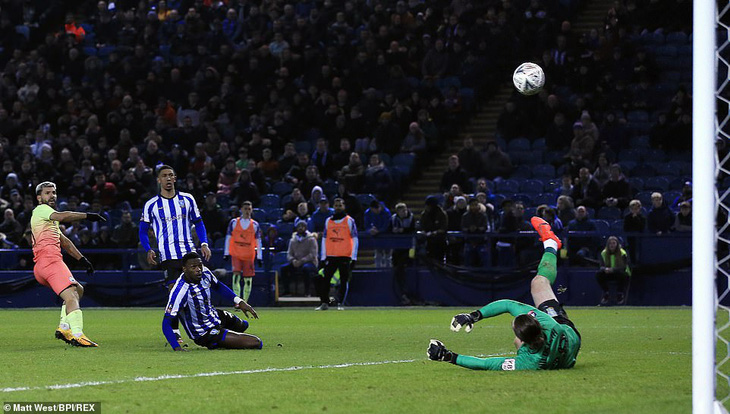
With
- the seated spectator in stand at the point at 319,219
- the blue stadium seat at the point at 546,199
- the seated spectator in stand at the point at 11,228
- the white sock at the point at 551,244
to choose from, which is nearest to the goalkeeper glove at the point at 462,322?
the white sock at the point at 551,244

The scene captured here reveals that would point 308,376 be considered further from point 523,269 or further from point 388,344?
point 523,269

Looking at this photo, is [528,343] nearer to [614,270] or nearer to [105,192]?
[614,270]

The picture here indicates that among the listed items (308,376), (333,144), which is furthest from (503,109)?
(308,376)

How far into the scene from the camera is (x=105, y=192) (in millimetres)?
24422

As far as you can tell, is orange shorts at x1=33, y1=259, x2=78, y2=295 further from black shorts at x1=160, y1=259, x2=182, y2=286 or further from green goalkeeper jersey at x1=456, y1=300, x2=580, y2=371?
green goalkeeper jersey at x1=456, y1=300, x2=580, y2=371

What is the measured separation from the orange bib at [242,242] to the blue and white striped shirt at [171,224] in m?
7.20

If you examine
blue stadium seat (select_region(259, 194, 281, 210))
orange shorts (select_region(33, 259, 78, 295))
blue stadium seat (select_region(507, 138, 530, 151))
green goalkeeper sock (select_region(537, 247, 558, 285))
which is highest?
blue stadium seat (select_region(507, 138, 530, 151))

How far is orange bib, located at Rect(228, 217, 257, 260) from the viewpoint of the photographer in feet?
68.1

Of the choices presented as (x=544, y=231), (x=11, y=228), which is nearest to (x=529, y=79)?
(x=544, y=231)

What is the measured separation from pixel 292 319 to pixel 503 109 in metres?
9.21

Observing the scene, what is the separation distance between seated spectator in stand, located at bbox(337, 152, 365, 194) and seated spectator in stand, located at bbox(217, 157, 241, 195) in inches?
96.7

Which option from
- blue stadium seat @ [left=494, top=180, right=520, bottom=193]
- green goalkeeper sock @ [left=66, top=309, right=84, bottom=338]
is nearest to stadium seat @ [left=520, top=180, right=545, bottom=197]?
blue stadium seat @ [left=494, top=180, right=520, bottom=193]

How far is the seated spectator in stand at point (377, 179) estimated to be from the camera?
2333cm

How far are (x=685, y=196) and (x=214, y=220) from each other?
9132mm
